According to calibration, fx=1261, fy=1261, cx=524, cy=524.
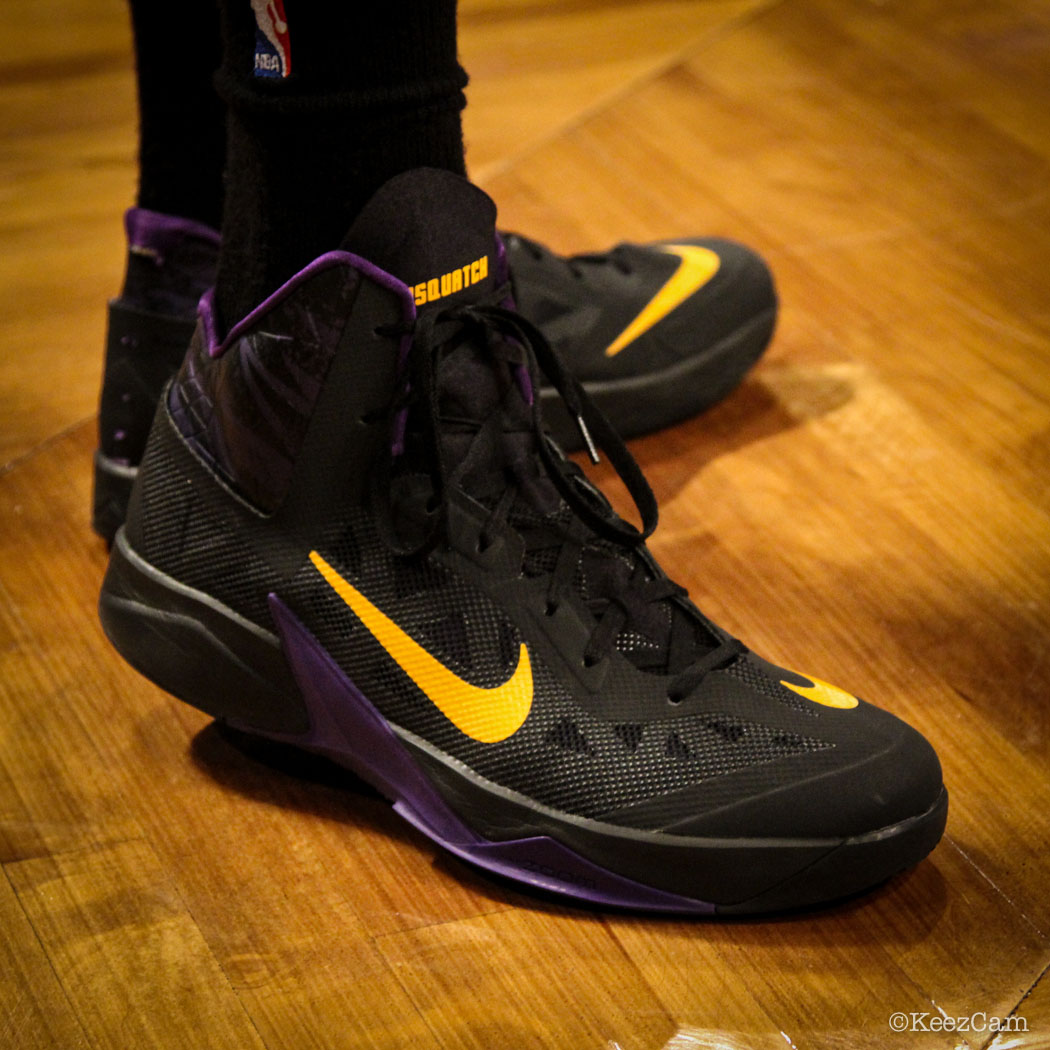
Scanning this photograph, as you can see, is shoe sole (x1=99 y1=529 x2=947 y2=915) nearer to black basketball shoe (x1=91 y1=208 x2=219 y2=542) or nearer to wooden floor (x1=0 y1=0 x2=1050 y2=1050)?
wooden floor (x1=0 y1=0 x2=1050 y2=1050)

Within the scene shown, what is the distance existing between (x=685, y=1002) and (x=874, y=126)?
1.33 m

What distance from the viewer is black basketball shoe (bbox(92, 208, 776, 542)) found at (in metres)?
0.87

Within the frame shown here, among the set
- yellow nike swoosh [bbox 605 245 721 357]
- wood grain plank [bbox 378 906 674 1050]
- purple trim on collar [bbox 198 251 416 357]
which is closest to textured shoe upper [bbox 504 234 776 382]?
yellow nike swoosh [bbox 605 245 721 357]

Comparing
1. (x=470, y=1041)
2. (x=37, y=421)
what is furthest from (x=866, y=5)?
(x=470, y=1041)

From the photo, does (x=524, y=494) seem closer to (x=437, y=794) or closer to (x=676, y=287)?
(x=437, y=794)

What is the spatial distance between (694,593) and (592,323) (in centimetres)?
27

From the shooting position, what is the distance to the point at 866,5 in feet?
6.55

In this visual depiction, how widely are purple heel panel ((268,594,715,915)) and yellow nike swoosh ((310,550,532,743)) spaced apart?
32 mm

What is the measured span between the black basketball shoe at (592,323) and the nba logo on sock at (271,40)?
254mm

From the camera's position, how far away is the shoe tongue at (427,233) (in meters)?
0.64

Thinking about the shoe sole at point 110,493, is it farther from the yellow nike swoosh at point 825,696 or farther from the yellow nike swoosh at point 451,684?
the yellow nike swoosh at point 825,696

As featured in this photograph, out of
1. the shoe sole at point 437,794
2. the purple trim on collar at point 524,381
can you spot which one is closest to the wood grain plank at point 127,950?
the shoe sole at point 437,794

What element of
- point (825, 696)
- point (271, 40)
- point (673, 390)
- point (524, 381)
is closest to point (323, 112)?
point (271, 40)

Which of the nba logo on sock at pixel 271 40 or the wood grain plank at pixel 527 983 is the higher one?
the nba logo on sock at pixel 271 40
